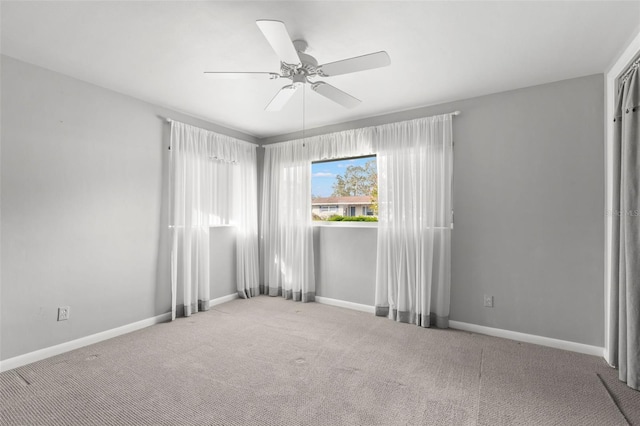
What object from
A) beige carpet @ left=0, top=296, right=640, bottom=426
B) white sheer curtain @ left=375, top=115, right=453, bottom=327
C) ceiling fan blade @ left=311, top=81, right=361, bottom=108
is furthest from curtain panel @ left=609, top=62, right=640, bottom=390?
ceiling fan blade @ left=311, top=81, right=361, bottom=108

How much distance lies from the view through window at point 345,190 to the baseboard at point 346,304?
46.0 inches

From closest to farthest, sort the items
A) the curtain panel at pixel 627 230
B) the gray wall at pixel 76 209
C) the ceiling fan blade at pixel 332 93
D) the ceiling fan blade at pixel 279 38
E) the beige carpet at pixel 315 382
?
the ceiling fan blade at pixel 279 38 < the beige carpet at pixel 315 382 < the curtain panel at pixel 627 230 < the ceiling fan blade at pixel 332 93 < the gray wall at pixel 76 209

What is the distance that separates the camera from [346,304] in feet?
14.3

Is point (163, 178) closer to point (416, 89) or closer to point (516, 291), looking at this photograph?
point (416, 89)

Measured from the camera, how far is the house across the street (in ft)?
14.3

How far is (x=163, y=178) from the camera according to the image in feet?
12.5

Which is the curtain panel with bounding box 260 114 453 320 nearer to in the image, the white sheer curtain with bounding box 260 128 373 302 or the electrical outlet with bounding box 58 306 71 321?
the white sheer curtain with bounding box 260 128 373 302

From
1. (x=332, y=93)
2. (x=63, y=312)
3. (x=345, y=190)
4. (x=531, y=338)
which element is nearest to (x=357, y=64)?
(x=332, y=93)

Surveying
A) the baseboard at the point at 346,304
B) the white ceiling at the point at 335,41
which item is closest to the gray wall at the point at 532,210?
the white ceiling at the point at 335,41

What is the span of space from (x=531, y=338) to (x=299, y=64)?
11.1ft

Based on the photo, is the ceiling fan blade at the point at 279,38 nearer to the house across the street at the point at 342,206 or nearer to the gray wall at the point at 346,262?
the house across the street at the point at 342,206

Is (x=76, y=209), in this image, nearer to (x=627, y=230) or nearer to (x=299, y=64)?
(x=299, y=64)

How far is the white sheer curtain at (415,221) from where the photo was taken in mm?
3562

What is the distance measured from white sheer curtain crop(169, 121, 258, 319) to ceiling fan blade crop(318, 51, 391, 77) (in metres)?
2.47
